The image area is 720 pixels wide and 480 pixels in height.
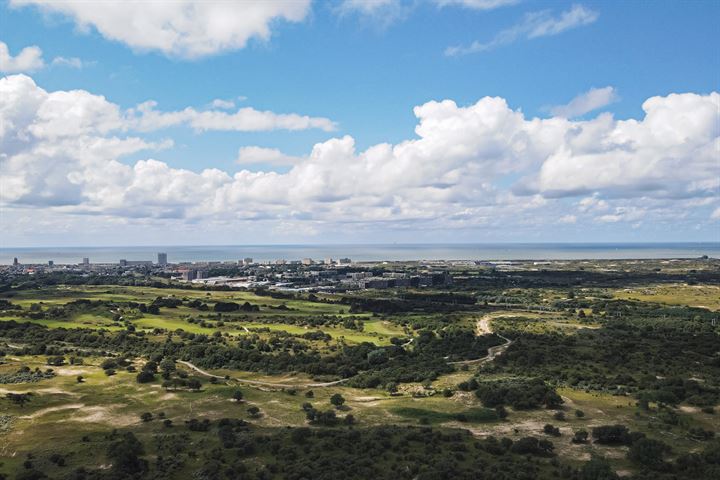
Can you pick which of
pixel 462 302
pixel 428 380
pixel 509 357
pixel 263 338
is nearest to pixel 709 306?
pixel 462 302

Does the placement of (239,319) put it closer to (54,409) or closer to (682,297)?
(54,409)

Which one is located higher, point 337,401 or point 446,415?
point 446,415

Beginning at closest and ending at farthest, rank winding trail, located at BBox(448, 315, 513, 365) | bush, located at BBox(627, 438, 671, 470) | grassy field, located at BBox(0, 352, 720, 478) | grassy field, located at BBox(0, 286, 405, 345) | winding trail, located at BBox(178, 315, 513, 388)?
bush, located at BBox(627, 438, 671, 470)
grassy field, located at BBox(0, 352, 720, 478)
winding trail, located at BBox(178, 315, 513, 388)
winding trail, located at BBox(448, 315, 513, 365)
grassy field, located at BBox(0, 286, 405, 345)

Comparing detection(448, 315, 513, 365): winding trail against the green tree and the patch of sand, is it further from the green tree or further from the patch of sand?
the patch of sand

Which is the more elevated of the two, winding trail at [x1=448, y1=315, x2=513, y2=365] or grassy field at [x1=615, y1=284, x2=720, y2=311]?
grassy field at [x1=615, y1=284, x2=720, y2=311]

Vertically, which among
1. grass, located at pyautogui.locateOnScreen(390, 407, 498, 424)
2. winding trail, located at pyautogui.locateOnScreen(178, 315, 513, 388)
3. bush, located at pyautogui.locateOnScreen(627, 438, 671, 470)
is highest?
bush, located at pyautogui.locateOnScreen(627, 438, 671, 470)

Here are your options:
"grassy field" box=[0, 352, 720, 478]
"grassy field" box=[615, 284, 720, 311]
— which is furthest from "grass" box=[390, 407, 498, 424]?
"grassy field" box=[615, 284, 720, 311]

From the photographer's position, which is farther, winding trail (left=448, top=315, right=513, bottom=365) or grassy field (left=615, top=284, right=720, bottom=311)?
grassy field (left=615, top=284, right=720, bottom=311)

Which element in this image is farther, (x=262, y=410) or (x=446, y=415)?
(x=262, y=410)

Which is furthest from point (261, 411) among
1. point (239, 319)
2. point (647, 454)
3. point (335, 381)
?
point (239, 319)

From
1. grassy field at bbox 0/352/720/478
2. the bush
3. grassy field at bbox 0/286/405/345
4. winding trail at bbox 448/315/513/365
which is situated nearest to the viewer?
the bush

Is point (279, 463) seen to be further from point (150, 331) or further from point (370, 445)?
point (150, 331)
